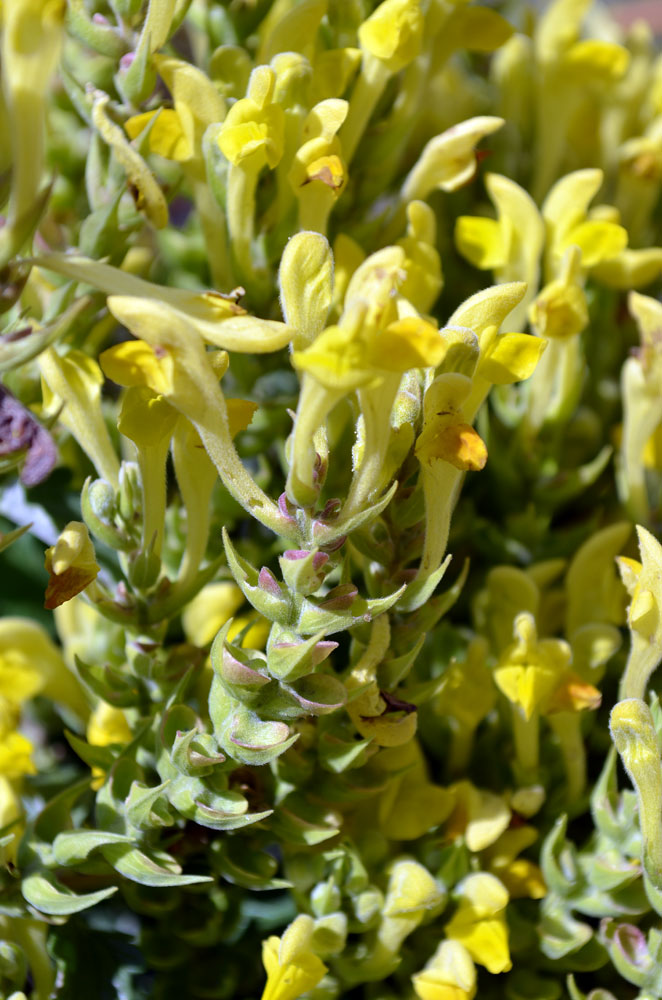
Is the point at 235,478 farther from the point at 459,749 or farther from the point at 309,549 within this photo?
the point at 459,749

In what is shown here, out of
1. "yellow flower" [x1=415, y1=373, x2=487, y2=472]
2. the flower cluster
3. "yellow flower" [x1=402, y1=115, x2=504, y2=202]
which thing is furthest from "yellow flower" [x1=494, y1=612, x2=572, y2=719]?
"yellow flower" [x1=402, y1=115, x2=504, y2=202]

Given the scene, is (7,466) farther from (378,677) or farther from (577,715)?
(577,715)

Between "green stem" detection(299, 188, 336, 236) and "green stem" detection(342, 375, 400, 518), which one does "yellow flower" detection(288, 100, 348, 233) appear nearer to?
"green stem" detection(299, 188, 336, 236)

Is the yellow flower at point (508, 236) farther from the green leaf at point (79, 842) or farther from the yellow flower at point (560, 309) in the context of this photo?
the green leaf at point (79, 842)

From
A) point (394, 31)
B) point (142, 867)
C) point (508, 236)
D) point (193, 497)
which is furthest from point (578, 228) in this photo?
point (142, 867)

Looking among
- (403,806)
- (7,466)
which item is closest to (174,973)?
(403,806)

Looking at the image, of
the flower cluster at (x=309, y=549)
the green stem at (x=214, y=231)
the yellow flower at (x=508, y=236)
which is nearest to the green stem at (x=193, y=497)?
the flower cluster at (x=309, y=549)
